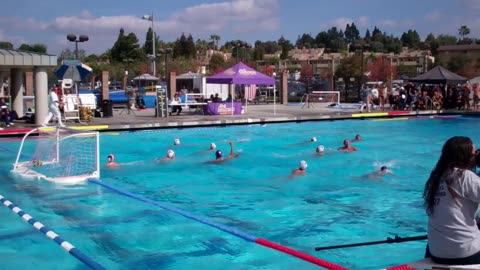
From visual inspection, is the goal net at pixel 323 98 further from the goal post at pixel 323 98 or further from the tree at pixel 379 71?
the tree at pixel 379 71

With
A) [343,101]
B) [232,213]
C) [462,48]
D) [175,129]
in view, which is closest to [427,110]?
[343,101]

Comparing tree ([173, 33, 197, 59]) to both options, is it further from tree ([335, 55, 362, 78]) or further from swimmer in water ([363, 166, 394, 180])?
swimmer in water ([363, 166, 394, 180])

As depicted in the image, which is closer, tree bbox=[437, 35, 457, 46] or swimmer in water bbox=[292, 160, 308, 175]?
swimmer in water bbox=[292, 160, 308, 175]

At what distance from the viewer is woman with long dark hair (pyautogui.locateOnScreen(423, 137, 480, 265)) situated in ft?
13.5

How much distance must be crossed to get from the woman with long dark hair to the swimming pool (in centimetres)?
309

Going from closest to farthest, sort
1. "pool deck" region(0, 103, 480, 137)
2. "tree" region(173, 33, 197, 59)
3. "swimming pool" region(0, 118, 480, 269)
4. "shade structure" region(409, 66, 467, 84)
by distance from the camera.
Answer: "swimming pool" region(0, 118, 480, 269) → "pool deck" region(0, 103, 480, 137) → "shade structure" region(409, 66, 467, 84) → "tree" region(173, 33, 197, 59)

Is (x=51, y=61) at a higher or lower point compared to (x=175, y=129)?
higher

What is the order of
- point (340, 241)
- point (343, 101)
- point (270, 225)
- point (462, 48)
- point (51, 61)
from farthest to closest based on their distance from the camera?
point (462, 48) → point (343, 101) → point (51, 61) → point (270, 225) → point (340, 241)

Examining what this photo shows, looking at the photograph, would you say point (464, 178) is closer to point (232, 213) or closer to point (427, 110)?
point (232, 213)

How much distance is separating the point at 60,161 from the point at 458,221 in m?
11.5

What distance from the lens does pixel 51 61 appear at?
71.6 ft

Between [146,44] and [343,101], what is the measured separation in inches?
2803

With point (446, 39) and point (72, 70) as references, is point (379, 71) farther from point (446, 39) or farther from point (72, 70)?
point (446, 39)

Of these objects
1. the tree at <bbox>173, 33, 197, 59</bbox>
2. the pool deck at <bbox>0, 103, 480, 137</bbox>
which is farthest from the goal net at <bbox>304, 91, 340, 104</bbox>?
the tree at <bbox>173, 33, 197, 59</bbox>
